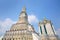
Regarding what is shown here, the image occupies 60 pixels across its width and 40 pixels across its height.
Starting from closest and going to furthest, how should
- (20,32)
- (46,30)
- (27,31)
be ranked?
(46,30)
(27,31)
(20,32)

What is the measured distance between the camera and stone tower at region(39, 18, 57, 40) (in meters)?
41.4

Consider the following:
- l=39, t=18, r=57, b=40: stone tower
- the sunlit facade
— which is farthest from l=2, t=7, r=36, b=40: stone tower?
l=39, t=18, r=57, b=40: stone tower

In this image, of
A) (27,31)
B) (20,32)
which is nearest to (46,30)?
(27,31)

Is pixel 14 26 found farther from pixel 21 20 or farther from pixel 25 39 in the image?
pixel 25 39

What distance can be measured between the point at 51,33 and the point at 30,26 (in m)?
14.0

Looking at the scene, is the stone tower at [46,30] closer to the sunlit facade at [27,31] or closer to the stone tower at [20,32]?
the sunlit facade at [27,31]

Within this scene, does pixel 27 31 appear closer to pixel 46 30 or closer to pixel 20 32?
pixel 20 32

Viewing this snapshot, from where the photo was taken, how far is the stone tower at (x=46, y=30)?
136 feet

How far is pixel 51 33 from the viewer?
140 feet

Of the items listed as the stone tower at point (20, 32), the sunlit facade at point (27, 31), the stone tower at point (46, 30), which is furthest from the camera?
the stone tower at point (20, 32)

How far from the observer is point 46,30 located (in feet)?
143

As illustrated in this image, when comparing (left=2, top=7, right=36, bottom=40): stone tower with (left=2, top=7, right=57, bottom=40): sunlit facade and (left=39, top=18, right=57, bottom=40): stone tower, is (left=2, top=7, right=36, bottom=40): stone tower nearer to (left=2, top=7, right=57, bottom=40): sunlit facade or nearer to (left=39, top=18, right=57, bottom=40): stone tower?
(left=2, top=7, right=57, bottom=40): sunlit facade

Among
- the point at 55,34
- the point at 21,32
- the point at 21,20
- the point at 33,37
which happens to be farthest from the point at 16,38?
the point at 55,34

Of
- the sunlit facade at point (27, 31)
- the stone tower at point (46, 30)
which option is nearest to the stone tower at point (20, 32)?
the sunlit facade at point (27, 31)
